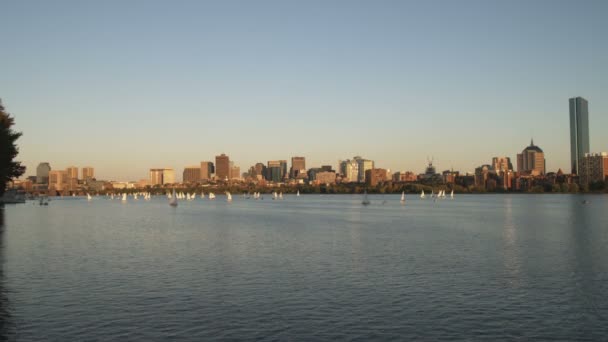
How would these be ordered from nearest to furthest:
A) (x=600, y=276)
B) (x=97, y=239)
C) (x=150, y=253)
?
(x=600, y=276), (x=150, y=253), (x=97, y=239)

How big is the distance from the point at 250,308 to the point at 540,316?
14053mm

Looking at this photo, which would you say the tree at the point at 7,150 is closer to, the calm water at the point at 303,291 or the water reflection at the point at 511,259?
the calm water at the point at 303,291

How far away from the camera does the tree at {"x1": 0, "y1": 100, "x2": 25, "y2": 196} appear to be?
105869 millimetres

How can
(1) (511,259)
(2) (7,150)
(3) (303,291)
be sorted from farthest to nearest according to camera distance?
(2) (7,150), (1) (511,259), (3) (303,291)

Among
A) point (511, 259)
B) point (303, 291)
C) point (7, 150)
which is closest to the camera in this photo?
point (303, 291)

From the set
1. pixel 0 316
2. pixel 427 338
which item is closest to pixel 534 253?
pixel 427 338

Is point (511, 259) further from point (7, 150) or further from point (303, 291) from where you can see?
point (7, 150)

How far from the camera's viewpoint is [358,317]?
1059 inches

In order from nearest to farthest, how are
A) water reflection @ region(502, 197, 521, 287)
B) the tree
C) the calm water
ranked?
the calm water
water reflection @ region(502, 197, 521, 287)
the tree

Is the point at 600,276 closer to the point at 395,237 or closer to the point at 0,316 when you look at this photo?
the point at 395,237

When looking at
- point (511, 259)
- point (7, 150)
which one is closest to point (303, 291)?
point (511, 259)

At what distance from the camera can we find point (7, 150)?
10775 centimetres

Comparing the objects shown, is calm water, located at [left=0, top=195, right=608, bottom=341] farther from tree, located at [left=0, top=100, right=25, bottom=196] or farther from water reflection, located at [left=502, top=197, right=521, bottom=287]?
tree, located at [left=0, top=100, right=25, bottom=196]

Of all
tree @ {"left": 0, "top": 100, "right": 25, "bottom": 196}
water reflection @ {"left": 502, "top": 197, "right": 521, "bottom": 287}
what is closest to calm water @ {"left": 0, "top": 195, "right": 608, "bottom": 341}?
water reflection @ {"left": 502, "top": 197, "right": 521, "bottom": 287}
